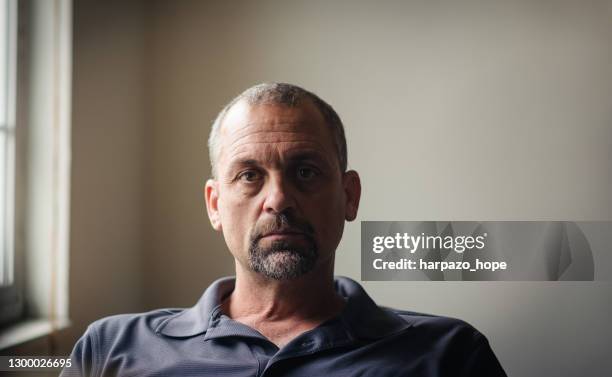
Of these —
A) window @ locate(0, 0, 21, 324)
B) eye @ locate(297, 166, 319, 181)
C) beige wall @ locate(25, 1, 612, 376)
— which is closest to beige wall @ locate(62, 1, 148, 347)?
beige wall @ locate(25, 1, 612, 376)

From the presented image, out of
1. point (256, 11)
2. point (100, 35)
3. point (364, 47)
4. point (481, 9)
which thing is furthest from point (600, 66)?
point (100, 35)

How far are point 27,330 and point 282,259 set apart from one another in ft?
1.69

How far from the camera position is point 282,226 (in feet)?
3.13

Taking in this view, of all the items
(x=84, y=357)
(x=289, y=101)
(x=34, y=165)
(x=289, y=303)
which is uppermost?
(x=289, y=101)

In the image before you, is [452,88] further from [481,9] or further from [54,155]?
→ [54,155]

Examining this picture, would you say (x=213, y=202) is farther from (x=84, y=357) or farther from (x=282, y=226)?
(x=84, y=357)

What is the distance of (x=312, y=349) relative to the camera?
951mm

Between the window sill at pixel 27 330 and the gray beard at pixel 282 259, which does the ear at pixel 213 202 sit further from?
the window sill at pixel 27 330

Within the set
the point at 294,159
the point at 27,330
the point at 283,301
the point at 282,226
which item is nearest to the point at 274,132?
the point at 294,159

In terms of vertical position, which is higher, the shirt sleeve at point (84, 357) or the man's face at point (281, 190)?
the man's face at point (281, 190)

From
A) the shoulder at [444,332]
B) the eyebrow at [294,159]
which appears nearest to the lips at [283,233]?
the eyebrow at [294,159]

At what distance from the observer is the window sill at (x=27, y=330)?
1.06 meters

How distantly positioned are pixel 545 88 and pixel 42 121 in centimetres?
92

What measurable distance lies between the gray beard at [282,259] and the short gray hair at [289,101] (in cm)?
17
